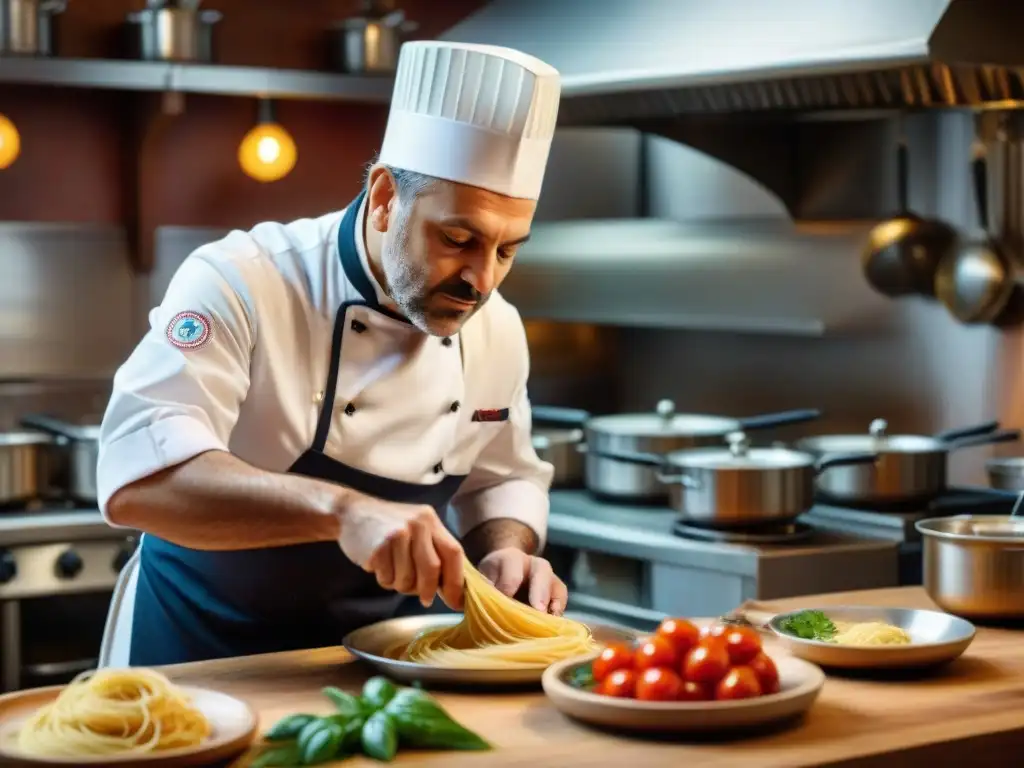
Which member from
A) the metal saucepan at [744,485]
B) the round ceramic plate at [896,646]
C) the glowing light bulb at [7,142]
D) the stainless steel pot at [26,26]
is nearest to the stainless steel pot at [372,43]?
the stainless steel pot at [26,26]

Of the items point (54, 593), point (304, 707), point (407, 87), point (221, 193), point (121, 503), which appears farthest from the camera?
point (221, 193)

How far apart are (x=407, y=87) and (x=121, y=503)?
782 mm

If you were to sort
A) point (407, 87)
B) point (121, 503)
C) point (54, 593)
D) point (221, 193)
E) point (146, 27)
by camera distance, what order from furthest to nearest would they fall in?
point (221, 193) < point (146, 27) < point (54, 593) < point (407, 87) < point (121, 503)

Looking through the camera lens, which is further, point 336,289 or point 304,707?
point 336,289

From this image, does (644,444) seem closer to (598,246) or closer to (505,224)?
(598,246)

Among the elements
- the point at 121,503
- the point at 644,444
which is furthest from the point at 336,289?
the point at 644,444

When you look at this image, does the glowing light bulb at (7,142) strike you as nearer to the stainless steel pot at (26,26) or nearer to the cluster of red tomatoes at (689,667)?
the stainless steel pot at (26,26)

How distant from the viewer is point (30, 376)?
470cm

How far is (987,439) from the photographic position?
12.6 feet

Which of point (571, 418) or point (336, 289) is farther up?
point (336, 289)

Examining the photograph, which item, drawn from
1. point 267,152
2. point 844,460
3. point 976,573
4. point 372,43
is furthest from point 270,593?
point 372,43

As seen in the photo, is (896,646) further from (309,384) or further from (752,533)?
(752,533)

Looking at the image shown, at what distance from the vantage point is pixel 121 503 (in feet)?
7.65

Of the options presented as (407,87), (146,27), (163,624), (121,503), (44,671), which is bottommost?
(44,671)
